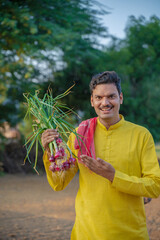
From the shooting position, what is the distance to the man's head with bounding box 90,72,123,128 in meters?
2.03

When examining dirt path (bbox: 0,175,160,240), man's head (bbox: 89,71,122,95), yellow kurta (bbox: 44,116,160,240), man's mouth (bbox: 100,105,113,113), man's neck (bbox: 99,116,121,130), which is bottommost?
dirt path (bbox: 0,175,160,240)

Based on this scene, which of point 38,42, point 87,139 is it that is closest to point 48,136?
point 87,139

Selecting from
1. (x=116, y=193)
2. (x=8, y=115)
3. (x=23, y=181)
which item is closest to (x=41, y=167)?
(x=23, y=181)

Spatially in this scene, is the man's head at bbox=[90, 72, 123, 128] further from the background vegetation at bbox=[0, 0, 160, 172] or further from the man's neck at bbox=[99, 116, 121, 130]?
the background vegetation at bbox=[0, 0, 160, 172]

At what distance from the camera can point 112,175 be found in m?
1.81

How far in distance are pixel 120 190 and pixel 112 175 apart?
0.12m

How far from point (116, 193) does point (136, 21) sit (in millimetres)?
14961

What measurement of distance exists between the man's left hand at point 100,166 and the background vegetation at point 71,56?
436cm

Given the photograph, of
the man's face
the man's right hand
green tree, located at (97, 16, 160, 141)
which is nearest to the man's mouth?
the man's face

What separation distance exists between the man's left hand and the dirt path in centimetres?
349

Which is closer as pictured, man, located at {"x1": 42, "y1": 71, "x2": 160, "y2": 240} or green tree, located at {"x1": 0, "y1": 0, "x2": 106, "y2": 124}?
man, located at {"x1": 42, "y1": 71, "x2": 160, "y2": 240}

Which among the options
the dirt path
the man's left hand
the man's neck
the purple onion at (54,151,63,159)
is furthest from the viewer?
the dirt path

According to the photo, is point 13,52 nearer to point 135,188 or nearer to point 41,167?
point 41,167

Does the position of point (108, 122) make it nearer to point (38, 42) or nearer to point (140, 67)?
point (38, 42)
